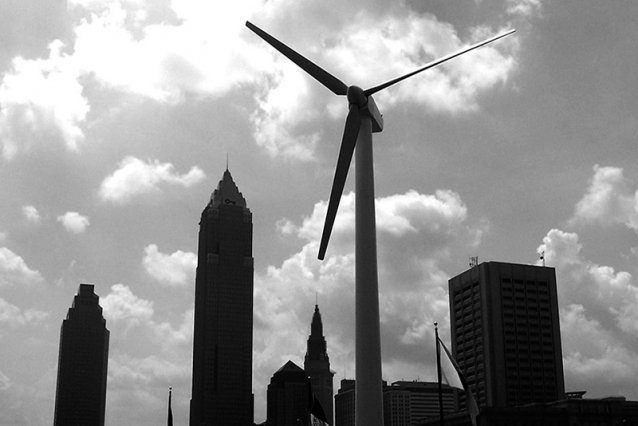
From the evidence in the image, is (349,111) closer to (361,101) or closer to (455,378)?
(361,101)

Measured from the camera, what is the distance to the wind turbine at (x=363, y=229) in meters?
55.6

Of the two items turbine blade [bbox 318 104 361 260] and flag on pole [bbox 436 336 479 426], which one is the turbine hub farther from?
flag on pole [bbox 436 336 479 426]

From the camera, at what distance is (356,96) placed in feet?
209

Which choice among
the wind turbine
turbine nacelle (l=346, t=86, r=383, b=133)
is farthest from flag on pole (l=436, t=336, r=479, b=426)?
turbine nacelle (l=346, t=86, r=383, b=133)

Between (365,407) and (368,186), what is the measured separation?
605 inches

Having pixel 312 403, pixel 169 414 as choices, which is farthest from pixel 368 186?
pixel 169 414

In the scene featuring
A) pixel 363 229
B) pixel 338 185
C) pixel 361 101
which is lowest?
pixel 363 229

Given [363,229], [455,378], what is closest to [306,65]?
[363,229]

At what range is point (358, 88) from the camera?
64000mm

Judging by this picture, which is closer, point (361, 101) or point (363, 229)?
point (363, 229)

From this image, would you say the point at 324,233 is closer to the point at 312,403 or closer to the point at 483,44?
the point at 483,44

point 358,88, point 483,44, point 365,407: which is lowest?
point 365,407

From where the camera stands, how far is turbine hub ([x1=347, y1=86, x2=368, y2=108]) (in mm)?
63781

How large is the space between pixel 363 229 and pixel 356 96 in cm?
1125
